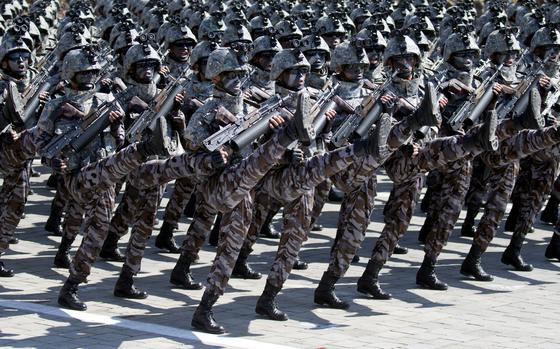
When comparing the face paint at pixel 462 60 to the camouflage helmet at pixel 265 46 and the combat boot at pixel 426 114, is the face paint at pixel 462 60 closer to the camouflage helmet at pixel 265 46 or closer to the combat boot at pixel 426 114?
the camouflage helmet at pixel 265 46

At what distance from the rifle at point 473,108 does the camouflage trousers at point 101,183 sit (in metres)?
3.34

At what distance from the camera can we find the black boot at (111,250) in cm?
1541

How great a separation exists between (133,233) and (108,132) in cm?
102

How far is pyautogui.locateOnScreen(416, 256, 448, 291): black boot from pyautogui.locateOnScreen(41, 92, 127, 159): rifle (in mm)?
3768

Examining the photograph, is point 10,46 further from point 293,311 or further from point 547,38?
point 547,38

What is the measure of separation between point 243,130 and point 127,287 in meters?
2.19

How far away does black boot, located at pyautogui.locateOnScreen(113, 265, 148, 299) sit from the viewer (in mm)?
13562

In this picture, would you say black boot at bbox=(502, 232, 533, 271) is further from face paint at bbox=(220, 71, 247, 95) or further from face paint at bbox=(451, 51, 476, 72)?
face paint at bbox=(220, 71, 247, 95)

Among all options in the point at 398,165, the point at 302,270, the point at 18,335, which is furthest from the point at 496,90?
the point at 18,335

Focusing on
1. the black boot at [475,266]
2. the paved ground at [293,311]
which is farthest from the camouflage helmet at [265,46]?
the black boot at [475,266]

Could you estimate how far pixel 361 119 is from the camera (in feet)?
45.3

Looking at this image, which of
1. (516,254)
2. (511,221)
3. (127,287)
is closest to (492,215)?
(516,254)

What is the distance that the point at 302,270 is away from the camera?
15.5 meters

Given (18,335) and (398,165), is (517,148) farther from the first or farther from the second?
(18,335)
